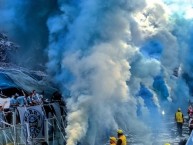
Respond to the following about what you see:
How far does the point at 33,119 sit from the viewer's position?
13.0 meters

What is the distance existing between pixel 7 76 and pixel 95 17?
408 cm

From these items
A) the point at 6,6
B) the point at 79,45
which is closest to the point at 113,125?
the point at 79,45

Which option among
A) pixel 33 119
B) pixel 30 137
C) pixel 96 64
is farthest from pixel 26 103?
pixel 96 64

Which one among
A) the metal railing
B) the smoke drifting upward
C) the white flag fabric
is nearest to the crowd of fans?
the white flag fabric

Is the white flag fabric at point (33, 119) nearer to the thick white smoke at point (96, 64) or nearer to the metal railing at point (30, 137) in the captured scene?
the metal railing at point (30, 137)

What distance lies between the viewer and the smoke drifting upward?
14359 mm

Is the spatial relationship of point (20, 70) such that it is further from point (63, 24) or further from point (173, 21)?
point (173, 21)

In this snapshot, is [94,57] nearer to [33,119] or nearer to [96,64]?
[96,64]

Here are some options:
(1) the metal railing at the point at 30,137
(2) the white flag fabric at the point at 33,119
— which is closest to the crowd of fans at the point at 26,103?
(2) the white flag fabric at the point at 33,119

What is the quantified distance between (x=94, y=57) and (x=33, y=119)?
315 centimetres

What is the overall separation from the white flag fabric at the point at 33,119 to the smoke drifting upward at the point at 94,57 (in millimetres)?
936

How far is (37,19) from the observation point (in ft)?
56.9

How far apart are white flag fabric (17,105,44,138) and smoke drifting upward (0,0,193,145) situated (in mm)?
936

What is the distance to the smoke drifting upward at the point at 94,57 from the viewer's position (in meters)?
14.4
